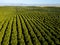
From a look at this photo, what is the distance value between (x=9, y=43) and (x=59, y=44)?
20.6 ft

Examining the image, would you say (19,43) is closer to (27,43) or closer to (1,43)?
(27,43)

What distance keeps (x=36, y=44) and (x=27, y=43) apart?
116cm

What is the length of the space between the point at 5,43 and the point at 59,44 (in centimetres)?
673

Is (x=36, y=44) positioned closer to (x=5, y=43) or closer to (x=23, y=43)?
(x=23, y=43)

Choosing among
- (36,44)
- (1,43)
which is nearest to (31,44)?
(36,44)

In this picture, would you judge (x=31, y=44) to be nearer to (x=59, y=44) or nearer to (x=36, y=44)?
(x=36, y=44)

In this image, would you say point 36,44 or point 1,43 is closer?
point 36,44

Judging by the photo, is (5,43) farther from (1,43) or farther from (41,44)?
(41,44)

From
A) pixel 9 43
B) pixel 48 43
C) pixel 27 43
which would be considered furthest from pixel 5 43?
pixel 48 43

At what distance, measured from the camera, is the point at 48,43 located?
1514 cm

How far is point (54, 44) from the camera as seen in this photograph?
48.4ft

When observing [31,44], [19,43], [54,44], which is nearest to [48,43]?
[54,44]

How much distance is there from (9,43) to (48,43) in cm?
495

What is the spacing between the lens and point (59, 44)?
48.9ft
